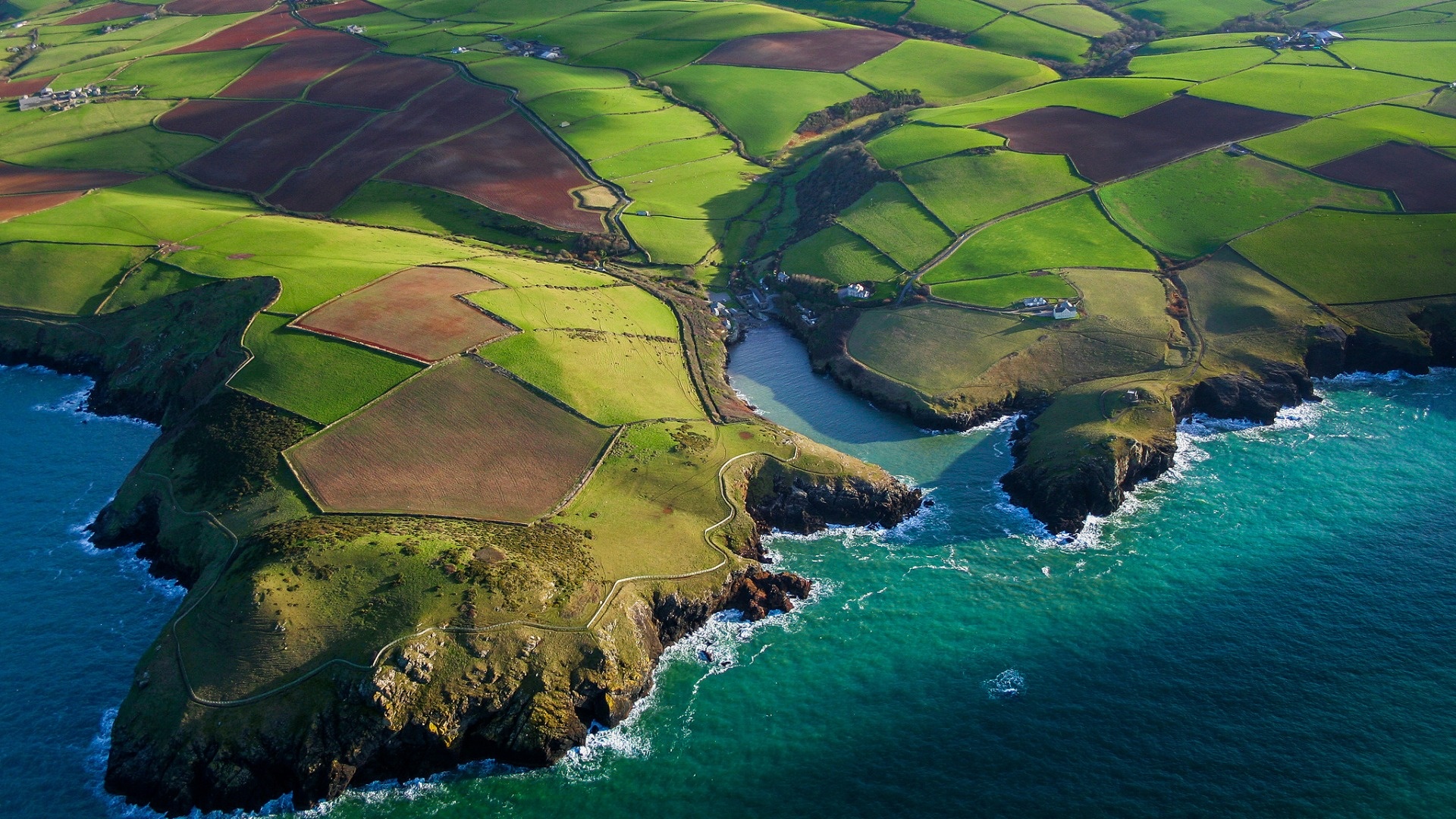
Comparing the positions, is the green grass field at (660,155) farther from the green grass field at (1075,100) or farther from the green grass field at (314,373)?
the green grass field at (314,373)

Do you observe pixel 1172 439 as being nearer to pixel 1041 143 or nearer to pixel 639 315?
pixel 639 315

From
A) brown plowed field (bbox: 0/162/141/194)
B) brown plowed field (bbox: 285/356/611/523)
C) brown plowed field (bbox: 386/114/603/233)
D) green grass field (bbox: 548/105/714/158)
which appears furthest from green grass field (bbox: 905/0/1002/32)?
brown plowed field (bbox: 285/356/611/523)

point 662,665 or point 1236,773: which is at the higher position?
point 1236,773

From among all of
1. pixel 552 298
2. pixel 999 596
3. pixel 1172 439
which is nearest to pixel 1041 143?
pixel 1172 439

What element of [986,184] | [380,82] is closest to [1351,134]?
[986,184]

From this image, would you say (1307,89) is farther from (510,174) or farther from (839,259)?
(510,174)
